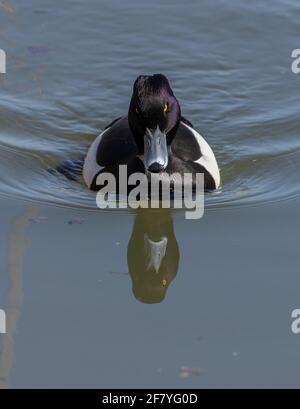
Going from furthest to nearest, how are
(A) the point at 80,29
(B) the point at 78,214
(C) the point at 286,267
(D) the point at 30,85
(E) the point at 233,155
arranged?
(A) the point at 80,29, (D) the point at 30,85, (E) the point at 233,155, (B) the point at 78,214, (C) the point at 286,267

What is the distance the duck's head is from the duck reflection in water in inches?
16.8

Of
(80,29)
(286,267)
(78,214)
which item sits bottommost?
(286,267)

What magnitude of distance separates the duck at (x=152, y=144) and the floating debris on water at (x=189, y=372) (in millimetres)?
2432

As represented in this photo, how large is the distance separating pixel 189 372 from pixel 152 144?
2692 millimetres

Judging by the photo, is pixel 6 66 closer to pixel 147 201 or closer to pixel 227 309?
pixel 147 201

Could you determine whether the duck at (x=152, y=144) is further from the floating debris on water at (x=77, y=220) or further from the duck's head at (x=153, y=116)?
the floating debris on water at (x=77, y=220)

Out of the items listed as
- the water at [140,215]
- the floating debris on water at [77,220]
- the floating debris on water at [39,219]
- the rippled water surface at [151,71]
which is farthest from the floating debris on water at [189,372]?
the rippled water surface at [151,71]

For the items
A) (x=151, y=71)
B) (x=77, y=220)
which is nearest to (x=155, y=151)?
(x=77, y=220)

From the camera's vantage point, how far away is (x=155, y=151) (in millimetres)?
8641

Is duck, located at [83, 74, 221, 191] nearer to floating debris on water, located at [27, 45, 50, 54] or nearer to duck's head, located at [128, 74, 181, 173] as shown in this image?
duck's head, located at [128, 74, 181, 173]

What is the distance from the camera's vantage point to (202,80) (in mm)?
11719

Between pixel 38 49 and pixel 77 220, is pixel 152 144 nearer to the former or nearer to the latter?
pixel 77 220

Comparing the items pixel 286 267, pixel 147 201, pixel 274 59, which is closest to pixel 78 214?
pixel 147 201

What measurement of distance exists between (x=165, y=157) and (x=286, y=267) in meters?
1.56
